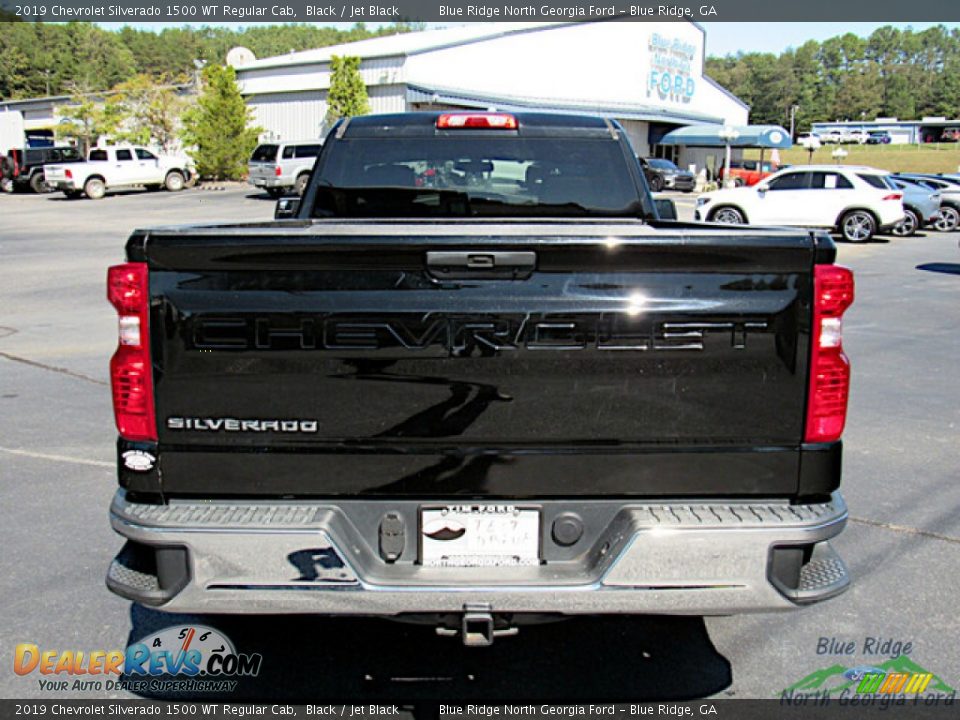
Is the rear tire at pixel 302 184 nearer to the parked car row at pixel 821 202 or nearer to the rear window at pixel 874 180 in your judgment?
the parked car row at pixel 821 202

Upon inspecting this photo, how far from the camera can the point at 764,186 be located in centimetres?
2291

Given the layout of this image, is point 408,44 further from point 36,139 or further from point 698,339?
point 698,339

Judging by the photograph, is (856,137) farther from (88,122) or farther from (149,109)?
(88,122)

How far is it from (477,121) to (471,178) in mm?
324

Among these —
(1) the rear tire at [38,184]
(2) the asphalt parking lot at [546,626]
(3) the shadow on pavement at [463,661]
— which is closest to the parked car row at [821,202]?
(2) the asphalt parking lot at [546,626]

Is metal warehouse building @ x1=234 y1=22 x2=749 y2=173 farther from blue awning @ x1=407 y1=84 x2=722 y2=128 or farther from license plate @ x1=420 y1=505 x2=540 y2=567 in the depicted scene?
license plate @ x1=420 y1=505 x2=540 y2=567

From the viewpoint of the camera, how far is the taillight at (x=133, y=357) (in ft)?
8.97

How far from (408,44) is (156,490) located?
44.6m

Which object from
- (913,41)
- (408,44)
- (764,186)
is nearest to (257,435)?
(764,186)

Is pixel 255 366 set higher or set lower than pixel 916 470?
higher

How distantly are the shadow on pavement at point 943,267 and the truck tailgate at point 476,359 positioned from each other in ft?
53.6

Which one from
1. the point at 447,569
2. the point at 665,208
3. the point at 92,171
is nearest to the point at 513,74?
the point at 92,171

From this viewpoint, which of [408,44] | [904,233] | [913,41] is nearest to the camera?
[904,233]

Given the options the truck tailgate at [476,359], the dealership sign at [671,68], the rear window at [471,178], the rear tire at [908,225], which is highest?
the dealership sign at [671,68]
